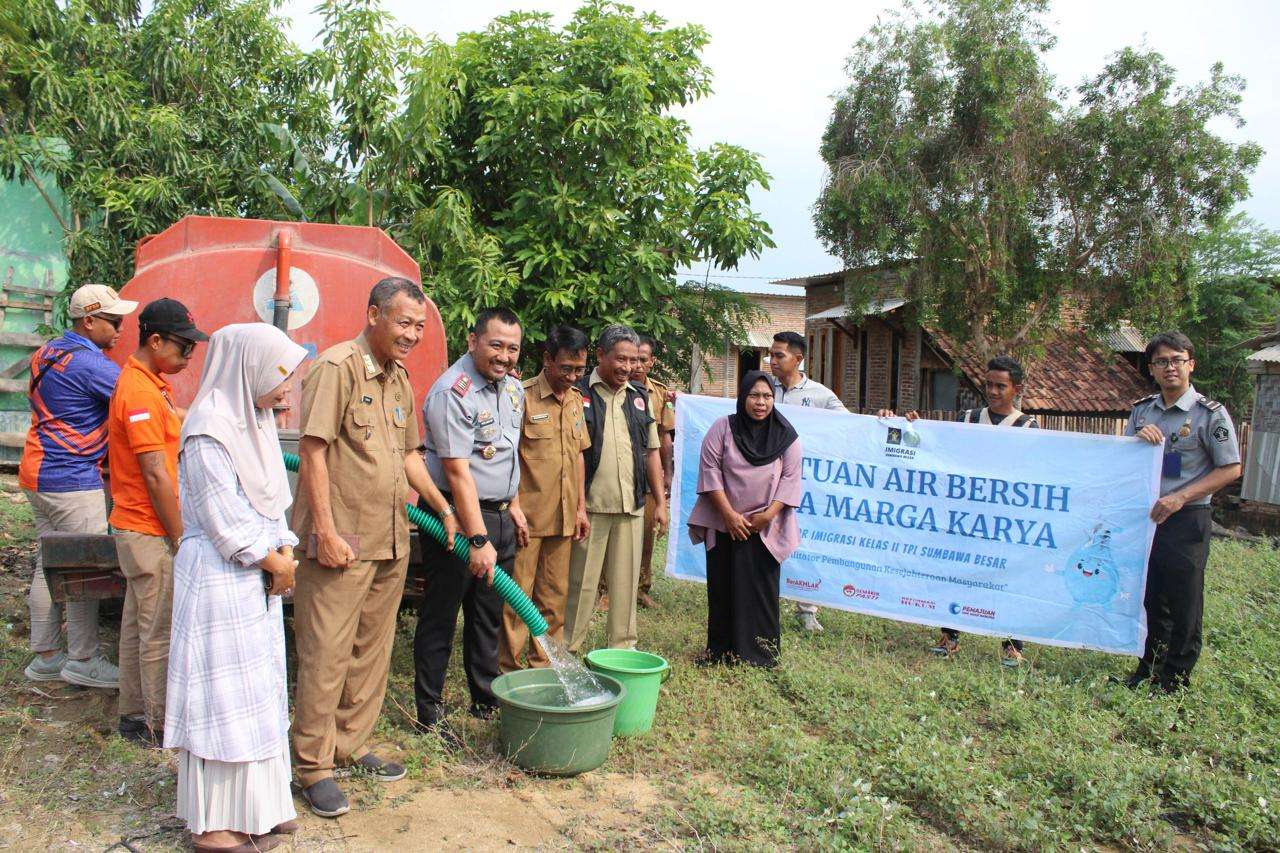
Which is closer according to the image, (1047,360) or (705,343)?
(705,343)

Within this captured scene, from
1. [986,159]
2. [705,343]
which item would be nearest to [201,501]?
[705,343]

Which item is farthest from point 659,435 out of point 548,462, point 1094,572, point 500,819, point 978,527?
point 500,819

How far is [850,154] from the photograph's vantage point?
18531 millimetres

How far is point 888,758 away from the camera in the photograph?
12.7 feet

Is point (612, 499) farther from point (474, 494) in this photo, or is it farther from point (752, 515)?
point (474, 494)

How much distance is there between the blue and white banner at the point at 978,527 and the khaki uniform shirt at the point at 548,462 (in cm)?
208

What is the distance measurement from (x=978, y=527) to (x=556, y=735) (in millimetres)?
3283

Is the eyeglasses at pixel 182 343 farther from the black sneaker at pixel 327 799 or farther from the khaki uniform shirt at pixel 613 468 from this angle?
the khaki uniform shirt at pixel 613 468

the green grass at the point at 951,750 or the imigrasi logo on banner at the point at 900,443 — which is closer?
the green grass at the point at 951,750

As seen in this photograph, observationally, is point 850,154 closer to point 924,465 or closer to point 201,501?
point 924,465

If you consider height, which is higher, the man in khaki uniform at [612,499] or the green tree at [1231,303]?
the green tree at [1231,303]

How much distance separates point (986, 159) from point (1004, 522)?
44.5ft

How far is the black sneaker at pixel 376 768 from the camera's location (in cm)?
361

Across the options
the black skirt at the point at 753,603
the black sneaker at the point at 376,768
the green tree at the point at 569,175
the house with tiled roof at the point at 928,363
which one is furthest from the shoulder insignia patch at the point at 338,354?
the house with tiled roof at the point at 928,363
